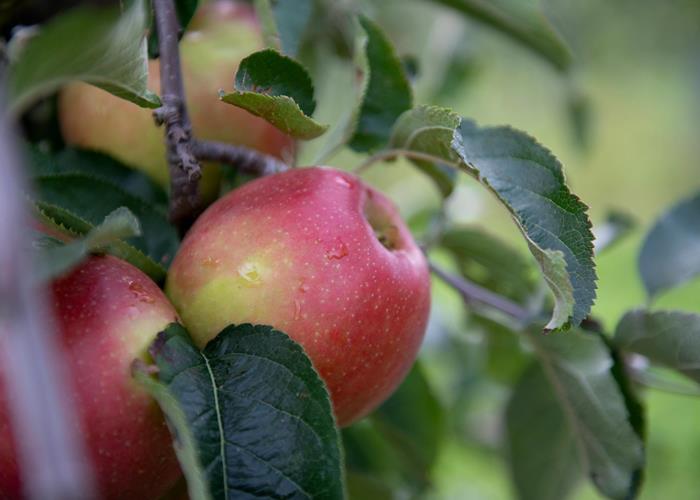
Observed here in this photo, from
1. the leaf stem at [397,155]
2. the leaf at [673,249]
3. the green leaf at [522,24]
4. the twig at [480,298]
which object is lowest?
the twig at [480,298]

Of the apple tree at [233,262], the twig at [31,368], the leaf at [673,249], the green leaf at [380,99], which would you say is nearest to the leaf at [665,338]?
the apple tree at [233,262]

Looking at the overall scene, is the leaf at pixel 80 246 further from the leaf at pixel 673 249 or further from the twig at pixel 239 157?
the leaf at pixel 673 249

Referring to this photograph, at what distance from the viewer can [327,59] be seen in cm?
80

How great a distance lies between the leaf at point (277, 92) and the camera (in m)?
0.44

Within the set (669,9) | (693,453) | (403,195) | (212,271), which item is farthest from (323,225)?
(669,9)

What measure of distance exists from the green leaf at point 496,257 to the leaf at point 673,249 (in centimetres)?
9

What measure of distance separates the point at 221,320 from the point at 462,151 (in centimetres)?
14

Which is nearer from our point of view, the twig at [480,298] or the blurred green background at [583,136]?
the twig at [480,298]

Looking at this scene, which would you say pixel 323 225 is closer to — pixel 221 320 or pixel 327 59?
pixel 221 320

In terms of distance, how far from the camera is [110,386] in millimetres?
389

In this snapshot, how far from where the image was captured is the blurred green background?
3.54ft

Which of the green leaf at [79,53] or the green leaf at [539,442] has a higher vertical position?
the green leaf at [79,53]

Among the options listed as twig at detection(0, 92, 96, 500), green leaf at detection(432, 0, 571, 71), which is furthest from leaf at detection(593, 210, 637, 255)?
twig at detection(0, 92, 96, 500)

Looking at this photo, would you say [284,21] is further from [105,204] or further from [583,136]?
[583,136]
